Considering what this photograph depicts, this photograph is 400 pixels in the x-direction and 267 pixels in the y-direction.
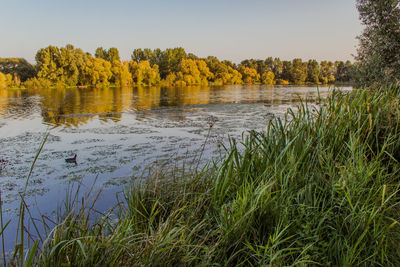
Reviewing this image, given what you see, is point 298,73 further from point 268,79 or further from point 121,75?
point 121,75

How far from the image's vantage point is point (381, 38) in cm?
1427

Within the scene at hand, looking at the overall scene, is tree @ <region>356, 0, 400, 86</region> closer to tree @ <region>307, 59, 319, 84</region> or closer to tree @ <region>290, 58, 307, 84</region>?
tree @ <region>290, 58, 307, 84</region>

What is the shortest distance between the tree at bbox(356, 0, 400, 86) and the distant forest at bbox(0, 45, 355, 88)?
7.92 ft

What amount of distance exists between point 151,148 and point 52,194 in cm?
411

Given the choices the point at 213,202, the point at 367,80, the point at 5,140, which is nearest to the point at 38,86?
the point at 5,140

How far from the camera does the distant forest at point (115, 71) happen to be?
55.9 meters

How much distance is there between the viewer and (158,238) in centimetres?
238

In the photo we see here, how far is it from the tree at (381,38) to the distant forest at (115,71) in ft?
7.92

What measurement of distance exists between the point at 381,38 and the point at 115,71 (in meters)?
59.3

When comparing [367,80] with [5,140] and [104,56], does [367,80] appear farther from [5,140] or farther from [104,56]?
[104,56]

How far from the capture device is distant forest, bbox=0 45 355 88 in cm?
5591

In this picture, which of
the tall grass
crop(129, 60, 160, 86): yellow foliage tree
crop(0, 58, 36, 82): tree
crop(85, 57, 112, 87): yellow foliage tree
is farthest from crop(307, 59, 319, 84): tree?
the tall grass

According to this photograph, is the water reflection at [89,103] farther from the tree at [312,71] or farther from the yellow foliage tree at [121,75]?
the tree at [312,71]

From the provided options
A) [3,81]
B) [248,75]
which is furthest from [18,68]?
[248,75]
